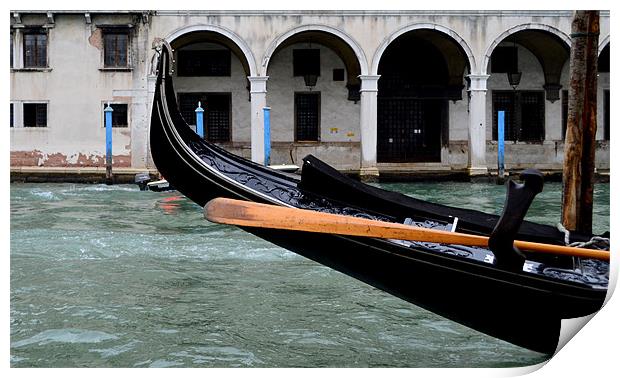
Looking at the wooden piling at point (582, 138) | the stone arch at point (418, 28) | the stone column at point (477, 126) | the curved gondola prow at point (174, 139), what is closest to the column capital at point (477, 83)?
the stone column at point (477, 126)

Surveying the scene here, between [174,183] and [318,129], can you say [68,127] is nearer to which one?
[318,129]

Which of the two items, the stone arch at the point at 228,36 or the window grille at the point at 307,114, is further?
the window grille at the point at 307,114

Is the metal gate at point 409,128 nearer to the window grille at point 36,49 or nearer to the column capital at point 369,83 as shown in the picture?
the column capital at point 369,83

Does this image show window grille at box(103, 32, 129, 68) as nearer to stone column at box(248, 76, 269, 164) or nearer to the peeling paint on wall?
the peeling paint on wall

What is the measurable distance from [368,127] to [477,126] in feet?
4.41

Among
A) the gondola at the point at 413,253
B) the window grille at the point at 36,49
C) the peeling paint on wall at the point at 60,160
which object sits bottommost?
the gondola at the point at 413,253

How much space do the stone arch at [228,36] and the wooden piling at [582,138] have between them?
23.4 ft

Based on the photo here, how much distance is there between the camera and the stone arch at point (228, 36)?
9.62 metres

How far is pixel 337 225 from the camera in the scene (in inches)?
91.3

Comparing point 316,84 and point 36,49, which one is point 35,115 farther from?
point 316,84

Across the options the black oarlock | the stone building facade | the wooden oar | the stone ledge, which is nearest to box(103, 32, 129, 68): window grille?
the stone building facade

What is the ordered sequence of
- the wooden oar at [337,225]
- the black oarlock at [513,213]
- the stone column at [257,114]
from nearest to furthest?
the black oarlock at [513,213], the wooden oar at [337,225], the stone column at [257,114]

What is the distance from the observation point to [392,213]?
108 inches

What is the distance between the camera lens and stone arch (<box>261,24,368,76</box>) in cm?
989
